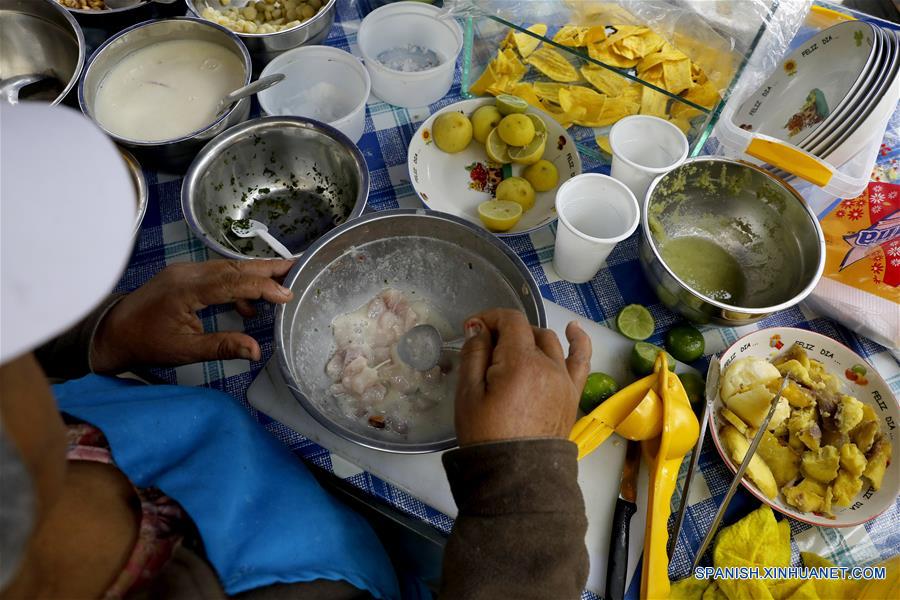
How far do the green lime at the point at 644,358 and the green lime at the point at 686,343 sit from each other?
3 centimetres

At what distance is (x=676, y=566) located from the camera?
96 centimetres

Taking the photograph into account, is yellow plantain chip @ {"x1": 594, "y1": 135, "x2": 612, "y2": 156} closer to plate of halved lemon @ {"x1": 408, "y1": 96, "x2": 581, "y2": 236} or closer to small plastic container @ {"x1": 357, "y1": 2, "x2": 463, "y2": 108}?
plate of halved lemon @ {"x1": 408, "y1": 96, "x2": 581, "y2": 236}

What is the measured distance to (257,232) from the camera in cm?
122

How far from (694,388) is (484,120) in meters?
0.78

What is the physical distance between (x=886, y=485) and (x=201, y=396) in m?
1.20

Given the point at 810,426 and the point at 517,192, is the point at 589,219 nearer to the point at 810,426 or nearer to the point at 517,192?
the point at 517,192

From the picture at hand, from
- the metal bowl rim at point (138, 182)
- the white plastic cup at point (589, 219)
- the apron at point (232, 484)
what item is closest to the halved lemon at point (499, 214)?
the white plastic cup at point (589, 219)

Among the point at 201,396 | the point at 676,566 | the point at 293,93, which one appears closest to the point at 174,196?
the point at 293,93

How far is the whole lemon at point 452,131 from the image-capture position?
4.27 feet

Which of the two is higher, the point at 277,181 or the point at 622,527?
the point at 277,181

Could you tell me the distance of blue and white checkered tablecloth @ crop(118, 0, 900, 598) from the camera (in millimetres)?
988

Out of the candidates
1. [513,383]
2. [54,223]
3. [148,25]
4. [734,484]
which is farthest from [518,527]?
[148,25]

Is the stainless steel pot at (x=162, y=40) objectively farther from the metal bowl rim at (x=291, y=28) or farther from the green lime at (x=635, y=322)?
the green lime at (x=635, y=322)

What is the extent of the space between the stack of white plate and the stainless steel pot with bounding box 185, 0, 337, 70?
107 cm
